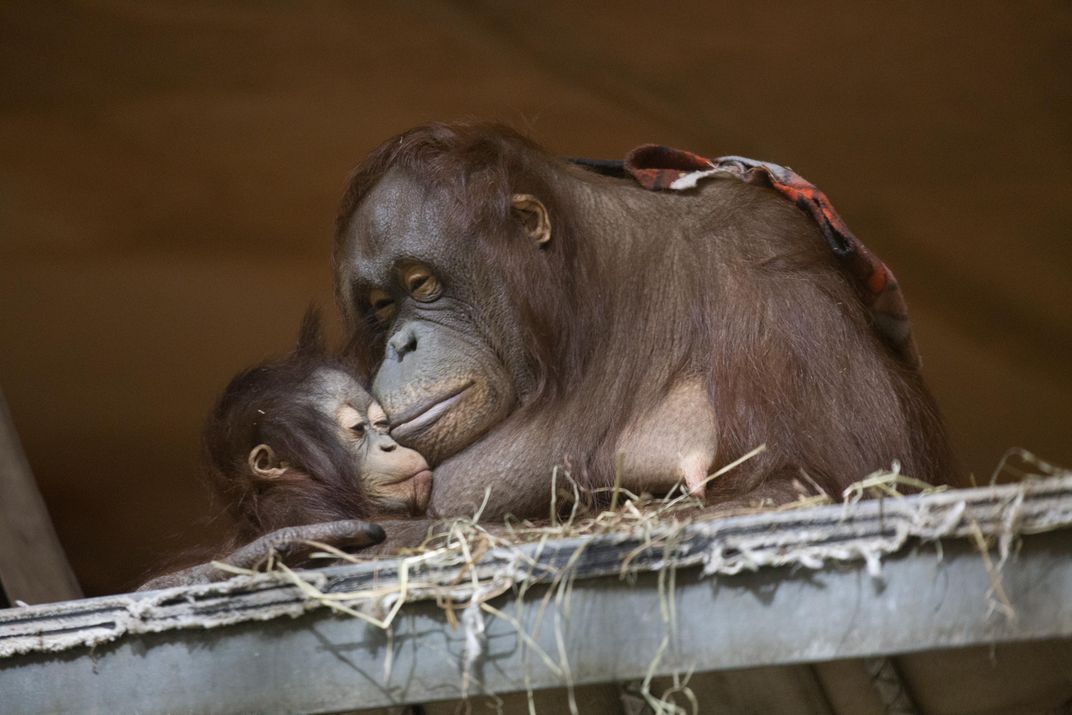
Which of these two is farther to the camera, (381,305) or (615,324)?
(381,305)

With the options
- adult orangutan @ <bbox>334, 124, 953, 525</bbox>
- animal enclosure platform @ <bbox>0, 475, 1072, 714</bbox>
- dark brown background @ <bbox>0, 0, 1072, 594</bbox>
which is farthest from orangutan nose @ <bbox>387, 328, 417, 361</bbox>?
dark brown background @ <bbox>0, 0, 1072, 594</bbox>

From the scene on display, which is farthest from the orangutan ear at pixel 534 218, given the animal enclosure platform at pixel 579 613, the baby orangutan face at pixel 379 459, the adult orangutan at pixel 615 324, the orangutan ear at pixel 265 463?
the animal enclosure platform at pixel 579 613

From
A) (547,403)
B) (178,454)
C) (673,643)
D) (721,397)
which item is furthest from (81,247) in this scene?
(673,643)

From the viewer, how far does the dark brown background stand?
12.9 feet

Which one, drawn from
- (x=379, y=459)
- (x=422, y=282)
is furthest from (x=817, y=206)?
(x=379, y=459)

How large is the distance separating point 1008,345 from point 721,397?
2602 mm

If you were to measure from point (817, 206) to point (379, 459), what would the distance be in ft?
2.80

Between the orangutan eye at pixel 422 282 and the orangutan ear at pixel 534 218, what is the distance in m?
0.18

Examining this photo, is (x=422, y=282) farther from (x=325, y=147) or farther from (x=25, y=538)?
(x=325, y=147)

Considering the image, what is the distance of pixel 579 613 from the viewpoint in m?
1.61

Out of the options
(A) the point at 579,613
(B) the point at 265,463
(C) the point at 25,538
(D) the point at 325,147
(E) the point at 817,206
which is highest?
(E) the point at 817,206

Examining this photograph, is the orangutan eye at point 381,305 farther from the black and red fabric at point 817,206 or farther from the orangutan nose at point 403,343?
the black and red fabric at point 817,206

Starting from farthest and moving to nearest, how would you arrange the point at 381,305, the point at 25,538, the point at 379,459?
the point at 25,538, the point at 381,305, the point at 379,459

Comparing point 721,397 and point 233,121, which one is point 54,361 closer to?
point 233,121
